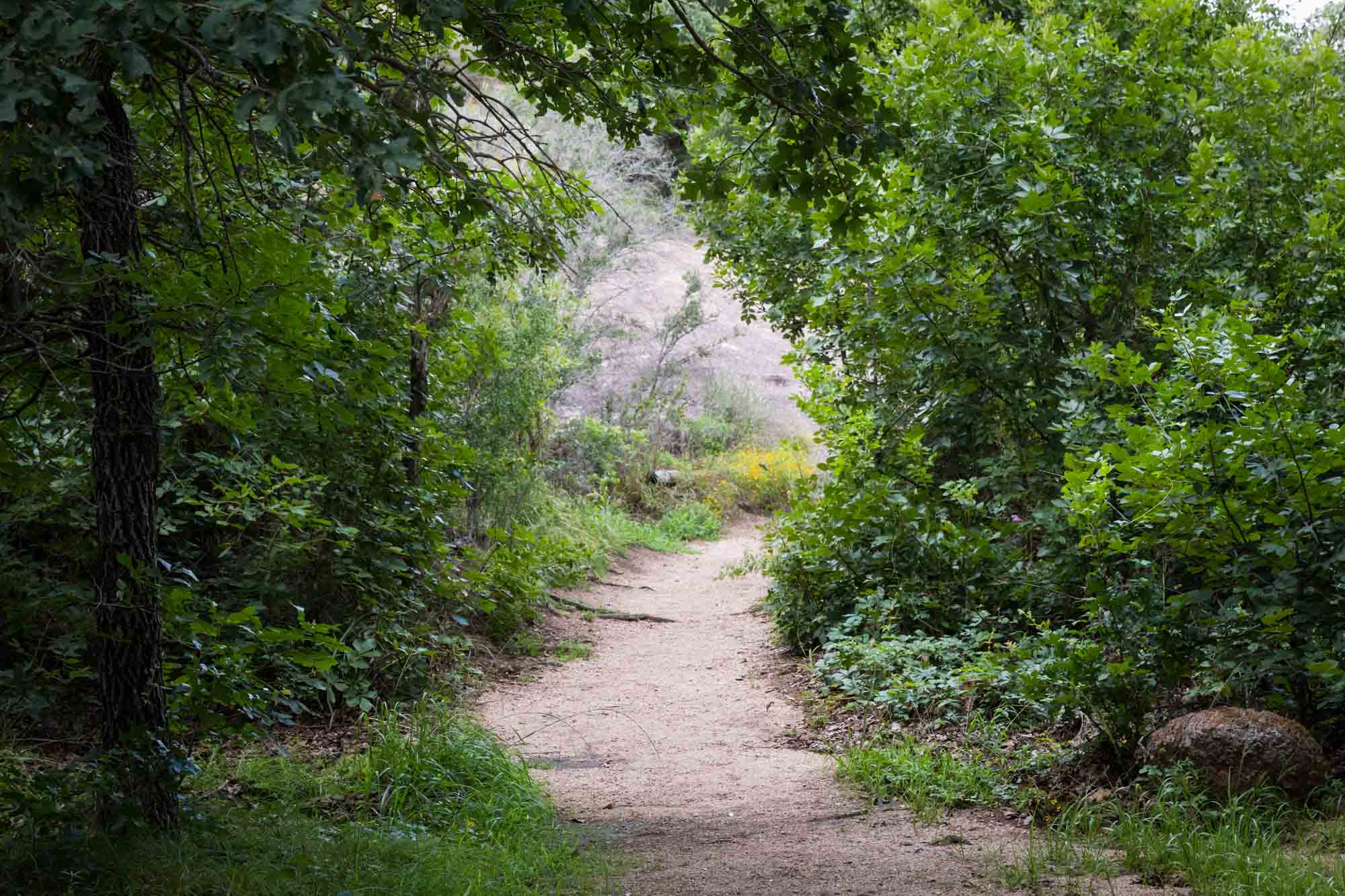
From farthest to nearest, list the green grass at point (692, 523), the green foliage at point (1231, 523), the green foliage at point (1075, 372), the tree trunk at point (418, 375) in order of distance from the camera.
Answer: the green grass at point (692, 523) → the tree trunk at point (418, 375) → the green foliage at point (1075, 372) → the green foliage at point (1231, 523)

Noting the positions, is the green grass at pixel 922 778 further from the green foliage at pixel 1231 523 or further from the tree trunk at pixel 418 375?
the tree trunk at pixel 418 375

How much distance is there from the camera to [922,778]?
4.67 meters

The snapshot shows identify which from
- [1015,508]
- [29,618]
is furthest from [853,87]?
[1015,508]

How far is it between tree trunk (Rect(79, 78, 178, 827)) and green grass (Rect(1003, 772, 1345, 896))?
9.63ft

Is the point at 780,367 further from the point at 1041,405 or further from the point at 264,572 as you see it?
the point at 264,572

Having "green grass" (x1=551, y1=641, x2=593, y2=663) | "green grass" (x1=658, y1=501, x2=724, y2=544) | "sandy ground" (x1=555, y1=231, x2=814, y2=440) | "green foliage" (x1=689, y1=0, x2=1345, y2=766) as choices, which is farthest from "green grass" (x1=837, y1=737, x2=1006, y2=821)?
"sandy ground" (x1=555, y1=231, x2=814, y2=440)

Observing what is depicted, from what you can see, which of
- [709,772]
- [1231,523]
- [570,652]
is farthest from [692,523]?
[1231,523]

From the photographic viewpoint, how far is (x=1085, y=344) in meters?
6.77

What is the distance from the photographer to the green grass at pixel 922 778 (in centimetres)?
450

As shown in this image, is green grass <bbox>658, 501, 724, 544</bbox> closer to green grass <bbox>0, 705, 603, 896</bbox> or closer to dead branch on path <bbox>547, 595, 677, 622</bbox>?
dead branch on path <bbox>547, 595, 677, 622</bbox>

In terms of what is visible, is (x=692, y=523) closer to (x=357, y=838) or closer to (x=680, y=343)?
(x=680, y=343)

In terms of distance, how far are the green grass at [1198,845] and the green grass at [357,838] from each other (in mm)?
1747

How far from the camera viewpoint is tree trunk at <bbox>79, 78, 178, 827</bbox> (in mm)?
3135

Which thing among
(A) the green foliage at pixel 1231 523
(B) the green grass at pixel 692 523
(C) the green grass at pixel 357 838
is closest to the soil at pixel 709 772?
(C) the green grass at pixel 357 838
